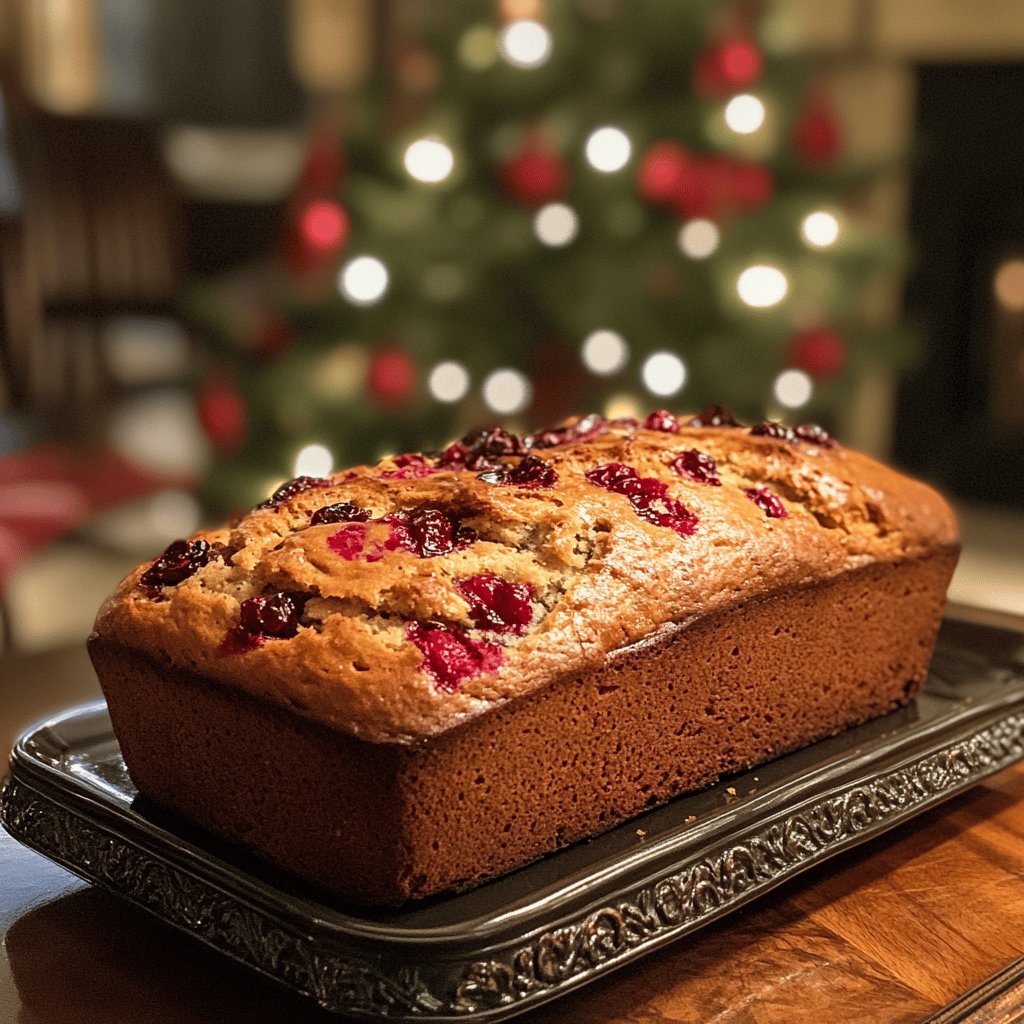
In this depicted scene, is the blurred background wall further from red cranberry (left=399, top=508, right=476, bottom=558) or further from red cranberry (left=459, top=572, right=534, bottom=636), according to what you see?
red cranberry (left=459, top=572, right=534, bottom=636)

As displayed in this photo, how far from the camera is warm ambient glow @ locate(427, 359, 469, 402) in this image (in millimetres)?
3594

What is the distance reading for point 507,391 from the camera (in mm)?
3967

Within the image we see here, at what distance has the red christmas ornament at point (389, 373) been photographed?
344cm

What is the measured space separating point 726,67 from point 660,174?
35cm

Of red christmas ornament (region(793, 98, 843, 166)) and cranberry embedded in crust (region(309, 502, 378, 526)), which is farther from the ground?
red christmas ornament (region(793, 98, 843, 166))

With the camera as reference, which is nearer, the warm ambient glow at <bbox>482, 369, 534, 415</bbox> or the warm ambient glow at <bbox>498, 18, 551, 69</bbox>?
the warm ambient glow at <bbox>498, 18, 551, 69</bbox>

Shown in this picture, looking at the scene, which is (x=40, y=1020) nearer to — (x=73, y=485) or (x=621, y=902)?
(x=621, y=902)

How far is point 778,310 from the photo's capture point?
3.90m

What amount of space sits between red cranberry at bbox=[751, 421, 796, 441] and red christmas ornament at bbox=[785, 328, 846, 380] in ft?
8.40

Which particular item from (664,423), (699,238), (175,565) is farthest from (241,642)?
(699,238)

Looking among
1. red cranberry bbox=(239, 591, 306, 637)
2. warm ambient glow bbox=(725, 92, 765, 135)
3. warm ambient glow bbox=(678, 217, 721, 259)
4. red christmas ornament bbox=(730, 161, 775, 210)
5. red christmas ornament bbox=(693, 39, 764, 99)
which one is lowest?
red cranberry bbox=(239, 591, 306, 637)

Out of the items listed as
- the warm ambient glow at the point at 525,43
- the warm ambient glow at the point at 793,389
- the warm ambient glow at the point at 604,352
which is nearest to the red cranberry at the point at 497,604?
the warm ambient glow at the point at 525,43

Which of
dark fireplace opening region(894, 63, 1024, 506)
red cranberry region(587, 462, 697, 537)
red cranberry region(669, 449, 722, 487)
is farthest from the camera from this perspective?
dark fireplace opening region(894, 63, 1024, 506)

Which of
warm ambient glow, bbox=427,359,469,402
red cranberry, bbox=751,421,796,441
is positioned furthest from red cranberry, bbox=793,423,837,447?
warm ambient glow, bbox=427,359,469,402
